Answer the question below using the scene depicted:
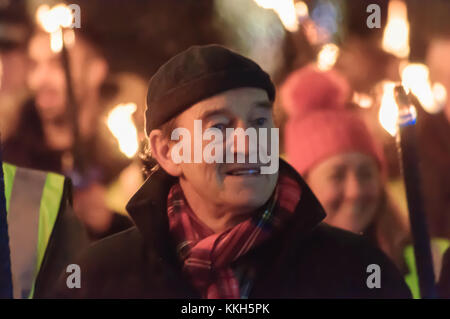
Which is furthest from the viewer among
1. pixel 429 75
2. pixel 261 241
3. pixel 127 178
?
pixel 429 75

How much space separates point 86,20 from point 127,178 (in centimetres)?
55

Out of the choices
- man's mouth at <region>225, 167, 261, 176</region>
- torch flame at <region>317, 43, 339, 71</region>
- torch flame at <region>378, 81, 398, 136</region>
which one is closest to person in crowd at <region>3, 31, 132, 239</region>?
man's mouth at <region>225, 167, 261, 176</region>

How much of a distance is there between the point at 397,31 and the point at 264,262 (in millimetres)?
951

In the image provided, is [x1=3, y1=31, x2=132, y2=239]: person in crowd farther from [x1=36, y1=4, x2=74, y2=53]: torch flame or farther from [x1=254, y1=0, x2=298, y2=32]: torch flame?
[x1=254, y1=0, x2=298, y2=32]: torch flame

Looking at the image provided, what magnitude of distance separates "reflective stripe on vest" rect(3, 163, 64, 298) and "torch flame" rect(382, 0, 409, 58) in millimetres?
1234

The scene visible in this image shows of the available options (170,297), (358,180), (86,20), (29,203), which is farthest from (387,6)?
(29,203)

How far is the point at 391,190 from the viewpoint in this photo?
2.17 metres

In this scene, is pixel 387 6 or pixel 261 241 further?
pixel 387 6

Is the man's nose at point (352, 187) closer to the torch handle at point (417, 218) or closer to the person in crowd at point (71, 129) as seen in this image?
the torch handle at point (417, 218)

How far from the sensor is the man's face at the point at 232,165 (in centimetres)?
198

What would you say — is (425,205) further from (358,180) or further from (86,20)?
(86,20)

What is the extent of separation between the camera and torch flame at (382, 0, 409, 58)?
7.30 feet

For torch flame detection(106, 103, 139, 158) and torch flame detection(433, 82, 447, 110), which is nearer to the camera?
torch flame detection(106, 103, 139, 158)

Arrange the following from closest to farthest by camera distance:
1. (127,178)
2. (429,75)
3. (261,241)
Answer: (261,241) → (127,178) → (429,75)
